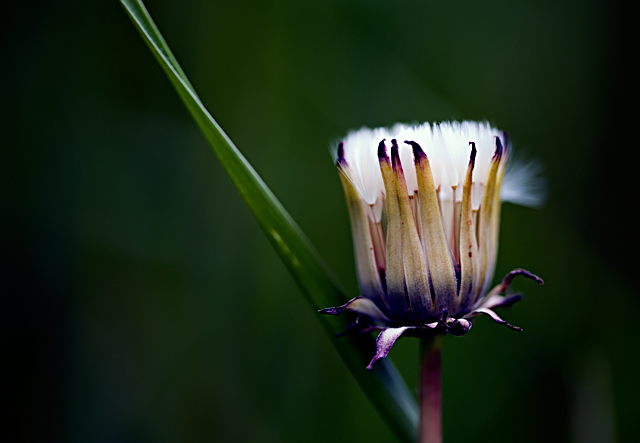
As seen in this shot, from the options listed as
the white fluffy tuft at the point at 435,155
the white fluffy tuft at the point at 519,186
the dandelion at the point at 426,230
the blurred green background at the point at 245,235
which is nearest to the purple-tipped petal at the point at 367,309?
the dandelion at the point at 426,230

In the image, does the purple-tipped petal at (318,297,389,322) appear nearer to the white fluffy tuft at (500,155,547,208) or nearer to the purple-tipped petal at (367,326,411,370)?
the purple-tipped petal at (367,326,411,370)

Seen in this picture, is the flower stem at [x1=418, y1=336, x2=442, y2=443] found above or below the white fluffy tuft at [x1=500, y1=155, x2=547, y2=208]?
below

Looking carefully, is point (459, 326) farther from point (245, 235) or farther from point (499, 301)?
point (245, 235)

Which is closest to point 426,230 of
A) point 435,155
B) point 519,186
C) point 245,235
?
point 435,155

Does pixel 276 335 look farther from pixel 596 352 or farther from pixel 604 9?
pixel 604 9

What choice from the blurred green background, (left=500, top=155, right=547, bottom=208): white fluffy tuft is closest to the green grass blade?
(left=500, top=155, right=547, bottom=208): white fluffy tuft

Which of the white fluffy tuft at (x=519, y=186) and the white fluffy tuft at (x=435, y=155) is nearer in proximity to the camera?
the white fluffy tuft at (x=435, y=155)

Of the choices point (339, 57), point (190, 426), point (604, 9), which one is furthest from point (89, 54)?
point (604, 9)

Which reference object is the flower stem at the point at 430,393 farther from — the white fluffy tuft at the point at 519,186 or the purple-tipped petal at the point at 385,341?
the white fluffy tuft at the point at 519,186
